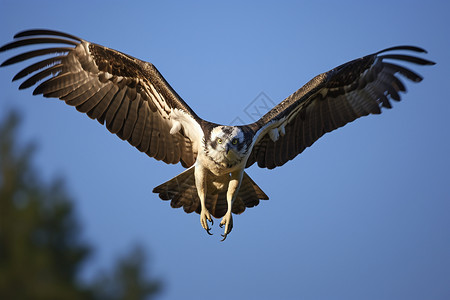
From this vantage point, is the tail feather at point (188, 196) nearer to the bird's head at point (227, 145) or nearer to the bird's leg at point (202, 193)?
the bird's leg at point (202, 193)

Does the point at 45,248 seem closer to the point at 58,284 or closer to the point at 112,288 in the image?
the point at 58,284

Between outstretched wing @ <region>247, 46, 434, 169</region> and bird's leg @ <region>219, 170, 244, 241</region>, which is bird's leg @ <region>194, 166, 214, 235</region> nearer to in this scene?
bird's leg @ <region>219, 170, 244, 241</region>

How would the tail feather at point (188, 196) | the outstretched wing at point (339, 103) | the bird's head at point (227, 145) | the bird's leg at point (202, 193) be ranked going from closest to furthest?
the bird's head at point (227, 145) < the bird's leg at point (202, 193) < the tail feather at point (188, 196) < the outstretched wing at point (339, 103)

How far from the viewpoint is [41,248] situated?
20859 mm

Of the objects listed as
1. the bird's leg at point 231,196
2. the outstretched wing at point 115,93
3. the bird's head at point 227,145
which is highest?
the outstretched wing at point 115,93

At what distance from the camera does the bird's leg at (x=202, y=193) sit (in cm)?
1048

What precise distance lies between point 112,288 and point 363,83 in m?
9.94

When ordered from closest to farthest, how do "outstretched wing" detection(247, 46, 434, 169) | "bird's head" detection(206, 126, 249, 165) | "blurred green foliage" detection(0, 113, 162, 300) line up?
"bird's head" detection(206, 126, 249, 165), "outstretched wing" detection(247, 46, 434, 169), "blurred green foliage" detection(0, 113, 162, 300)

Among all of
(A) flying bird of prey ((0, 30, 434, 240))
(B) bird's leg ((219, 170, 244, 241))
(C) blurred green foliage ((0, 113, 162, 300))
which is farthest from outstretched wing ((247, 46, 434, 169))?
(C) blurred green foliage ((0, 113, 162, 300))

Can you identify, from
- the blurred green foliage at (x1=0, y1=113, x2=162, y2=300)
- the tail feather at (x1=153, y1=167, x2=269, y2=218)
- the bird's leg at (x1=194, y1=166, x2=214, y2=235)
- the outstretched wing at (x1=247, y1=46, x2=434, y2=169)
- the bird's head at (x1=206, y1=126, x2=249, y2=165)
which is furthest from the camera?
the blurred green foliage at (x1=0, y1=113, x2=162, y2=300)

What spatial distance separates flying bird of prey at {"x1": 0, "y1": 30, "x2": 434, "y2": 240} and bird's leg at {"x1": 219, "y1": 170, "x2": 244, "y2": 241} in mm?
16

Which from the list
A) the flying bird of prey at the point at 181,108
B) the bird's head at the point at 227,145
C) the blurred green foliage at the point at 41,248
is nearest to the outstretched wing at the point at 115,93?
the flying bird of prey at the point at 181,108

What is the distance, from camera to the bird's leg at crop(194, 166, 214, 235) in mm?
10484

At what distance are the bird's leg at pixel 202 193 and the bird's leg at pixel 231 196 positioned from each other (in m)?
0.27
